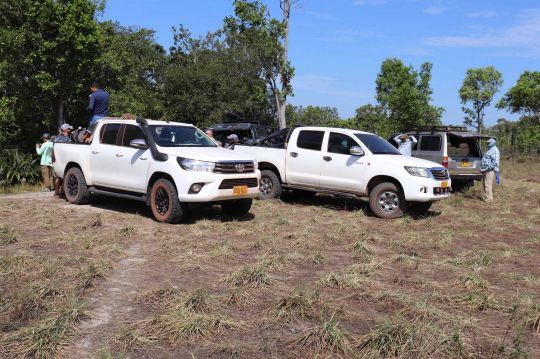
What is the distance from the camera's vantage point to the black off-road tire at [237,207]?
32.8 feet

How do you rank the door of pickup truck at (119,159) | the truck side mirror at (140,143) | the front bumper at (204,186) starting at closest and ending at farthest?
the front bumper at (204,186) → the truck side mirror at (140,143) → the door of pickup truck at (119,159)

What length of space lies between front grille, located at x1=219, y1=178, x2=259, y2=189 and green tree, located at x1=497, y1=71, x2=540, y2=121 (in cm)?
3578

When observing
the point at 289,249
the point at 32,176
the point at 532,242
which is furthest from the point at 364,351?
the point at 32,176

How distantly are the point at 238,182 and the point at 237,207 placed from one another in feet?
3.42

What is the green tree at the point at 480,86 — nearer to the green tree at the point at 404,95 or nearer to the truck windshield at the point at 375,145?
the green tree at the point at 404,95

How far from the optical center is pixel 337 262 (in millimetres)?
6875

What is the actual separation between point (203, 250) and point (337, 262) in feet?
5.96

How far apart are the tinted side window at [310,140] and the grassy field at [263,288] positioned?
2.21 metres

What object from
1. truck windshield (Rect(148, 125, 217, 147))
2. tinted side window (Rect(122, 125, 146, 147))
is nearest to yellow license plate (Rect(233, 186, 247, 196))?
truck windshield (Rect(148, 125, 217, 147))

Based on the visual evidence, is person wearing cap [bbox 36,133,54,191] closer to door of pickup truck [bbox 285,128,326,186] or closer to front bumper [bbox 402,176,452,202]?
door of pickup truck [bbox 285,128,326,186]

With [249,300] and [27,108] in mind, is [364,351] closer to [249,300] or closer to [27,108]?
[249,300]

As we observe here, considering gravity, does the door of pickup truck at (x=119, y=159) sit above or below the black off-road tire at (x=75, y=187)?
above

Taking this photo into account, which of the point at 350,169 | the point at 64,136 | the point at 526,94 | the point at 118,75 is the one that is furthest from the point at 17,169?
the point at 526,94

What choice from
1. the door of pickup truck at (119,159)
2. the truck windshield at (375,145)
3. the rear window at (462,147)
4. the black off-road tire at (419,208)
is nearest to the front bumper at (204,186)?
the door of pickup truck at (119,159)
